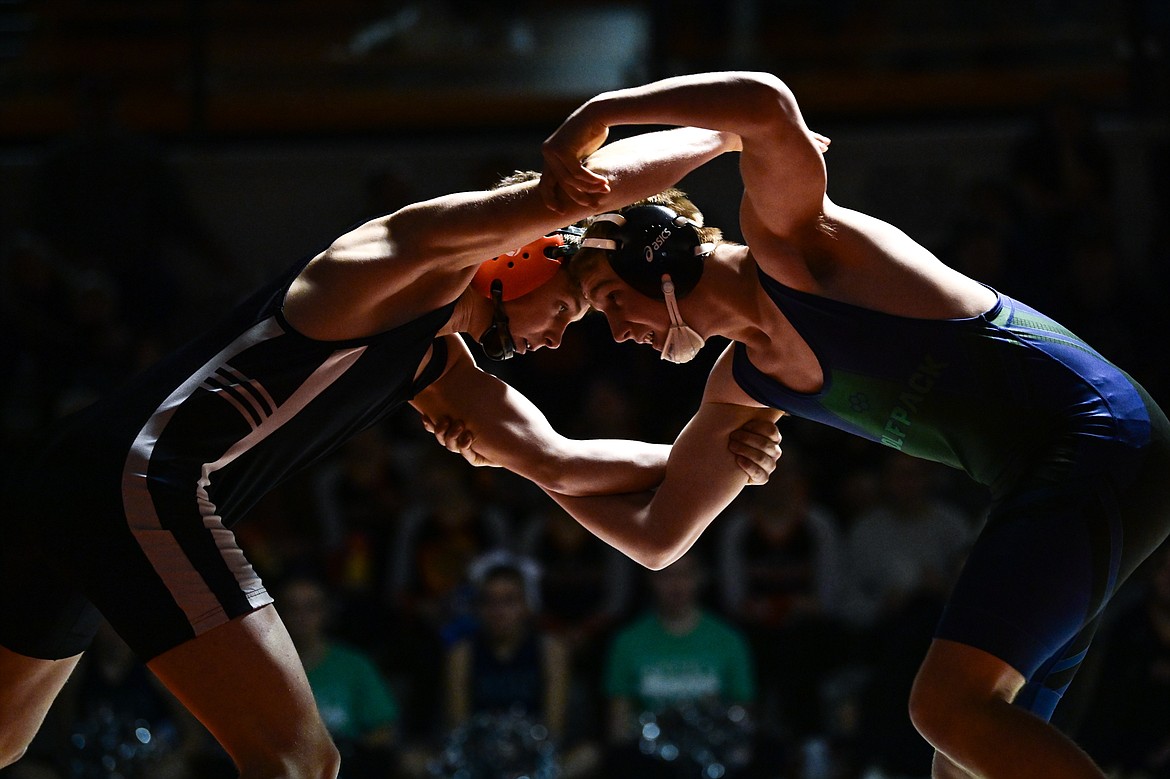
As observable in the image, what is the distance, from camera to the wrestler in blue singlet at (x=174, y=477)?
10.1ft

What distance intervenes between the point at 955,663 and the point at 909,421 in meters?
0.55

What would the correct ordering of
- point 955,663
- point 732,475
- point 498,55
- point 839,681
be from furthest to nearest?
point 498,55 < point 839,681 < point 732,475 < point 955,663

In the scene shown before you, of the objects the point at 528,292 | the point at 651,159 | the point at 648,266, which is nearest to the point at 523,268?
the point at 528,292

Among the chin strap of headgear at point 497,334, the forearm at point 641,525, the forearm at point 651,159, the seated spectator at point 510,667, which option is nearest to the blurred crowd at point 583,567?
the seated spectator at point 510,667

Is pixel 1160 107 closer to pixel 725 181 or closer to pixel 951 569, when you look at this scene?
pixel 725 181

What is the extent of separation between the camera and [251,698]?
3020mm

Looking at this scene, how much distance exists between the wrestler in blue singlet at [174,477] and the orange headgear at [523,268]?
0.81 feet

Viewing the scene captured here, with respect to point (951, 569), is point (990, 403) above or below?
above

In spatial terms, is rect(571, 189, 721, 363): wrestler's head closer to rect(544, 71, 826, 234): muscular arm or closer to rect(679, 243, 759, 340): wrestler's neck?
rect(679, 243, 759, 340): wrestler's neck

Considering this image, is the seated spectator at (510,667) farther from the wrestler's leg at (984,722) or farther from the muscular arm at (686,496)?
the wrestler's leg at (984,722)

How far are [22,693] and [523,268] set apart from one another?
1.43m

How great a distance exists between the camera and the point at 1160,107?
7766 mm

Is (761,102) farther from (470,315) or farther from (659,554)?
(659,554)

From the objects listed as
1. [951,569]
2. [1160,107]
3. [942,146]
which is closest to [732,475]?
[951,569]
